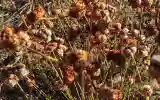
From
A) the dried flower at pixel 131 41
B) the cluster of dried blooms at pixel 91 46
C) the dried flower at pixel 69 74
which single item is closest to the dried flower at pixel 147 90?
the cluster of dried blooms at pixel 91 46

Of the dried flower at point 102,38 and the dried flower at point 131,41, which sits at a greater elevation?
the dried flower at point 102,38

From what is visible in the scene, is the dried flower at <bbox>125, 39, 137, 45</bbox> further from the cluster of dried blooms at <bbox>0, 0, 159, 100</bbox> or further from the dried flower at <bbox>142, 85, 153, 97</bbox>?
the dried flower at <bbox>142, 85, 153, 97</bbox>

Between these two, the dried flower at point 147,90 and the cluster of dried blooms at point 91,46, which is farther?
the dried flower at point 147,90

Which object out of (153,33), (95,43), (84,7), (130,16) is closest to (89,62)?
(95,43)

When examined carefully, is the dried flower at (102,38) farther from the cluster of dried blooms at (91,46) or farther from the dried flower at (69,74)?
the dried flower at (69,74)

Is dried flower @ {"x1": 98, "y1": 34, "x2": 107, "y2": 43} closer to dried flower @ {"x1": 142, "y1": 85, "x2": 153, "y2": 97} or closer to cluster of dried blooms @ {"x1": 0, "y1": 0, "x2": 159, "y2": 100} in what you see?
cluster of dried blooms @ {"x1": 0, "y1": 0, "x2": 159, "y2": 100}

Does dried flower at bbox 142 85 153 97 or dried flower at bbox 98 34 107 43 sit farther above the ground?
dried flower at bbox 98 34 107 43

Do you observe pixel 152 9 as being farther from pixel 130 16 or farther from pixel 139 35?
pixel 130 16

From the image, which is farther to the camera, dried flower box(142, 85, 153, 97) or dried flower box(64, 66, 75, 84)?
dried flower box(142, 85, 153, 97)

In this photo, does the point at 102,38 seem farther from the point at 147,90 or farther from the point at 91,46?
the point at 147,90

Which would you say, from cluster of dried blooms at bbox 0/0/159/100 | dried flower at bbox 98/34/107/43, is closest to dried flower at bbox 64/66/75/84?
cluster of dried blooms at bbox 0/0/159/100

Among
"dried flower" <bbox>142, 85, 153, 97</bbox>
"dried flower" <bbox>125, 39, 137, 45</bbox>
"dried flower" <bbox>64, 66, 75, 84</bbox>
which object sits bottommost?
"dried flower" <bbox>142, 85, 153, 97</bbox>
